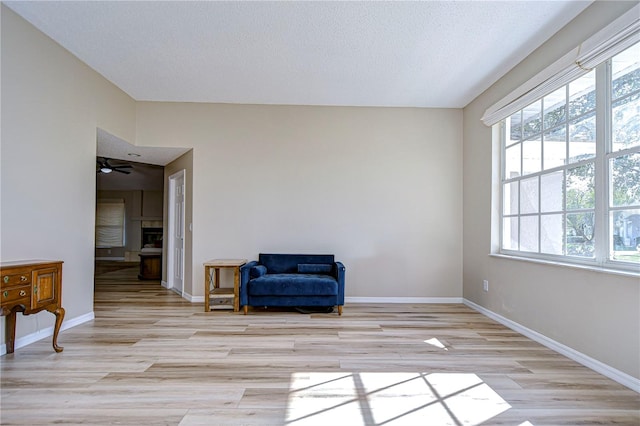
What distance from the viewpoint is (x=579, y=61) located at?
270 cm

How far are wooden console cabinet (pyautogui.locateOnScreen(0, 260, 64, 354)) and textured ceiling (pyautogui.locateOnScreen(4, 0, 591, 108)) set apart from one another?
2073 mm

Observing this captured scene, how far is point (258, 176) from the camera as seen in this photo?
16.3 ft

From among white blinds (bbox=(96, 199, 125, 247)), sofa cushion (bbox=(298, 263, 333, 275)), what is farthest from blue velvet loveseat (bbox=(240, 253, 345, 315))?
white blinds (bbox=(96, 199, 125, 247))

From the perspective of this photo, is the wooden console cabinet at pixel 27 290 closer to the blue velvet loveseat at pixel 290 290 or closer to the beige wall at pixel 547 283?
the blue velvet loveseat at pixel 290 290

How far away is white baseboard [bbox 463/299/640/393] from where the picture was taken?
2.31m

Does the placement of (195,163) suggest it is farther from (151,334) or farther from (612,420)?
(612,420)

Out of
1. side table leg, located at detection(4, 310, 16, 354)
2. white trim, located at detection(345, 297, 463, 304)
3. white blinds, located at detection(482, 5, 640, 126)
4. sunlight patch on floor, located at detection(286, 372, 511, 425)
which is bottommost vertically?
white trim, located at detection(345, 297, 463, 304)

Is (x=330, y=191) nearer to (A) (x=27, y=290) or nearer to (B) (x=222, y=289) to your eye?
(B) (x=222, y=289)

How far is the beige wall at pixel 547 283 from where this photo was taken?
7.80 feet

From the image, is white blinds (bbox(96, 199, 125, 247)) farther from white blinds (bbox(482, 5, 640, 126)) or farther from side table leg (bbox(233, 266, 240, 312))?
white blinds (bbox(482, 5, 640, 126))

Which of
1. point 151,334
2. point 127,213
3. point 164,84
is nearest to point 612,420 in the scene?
point 151,334

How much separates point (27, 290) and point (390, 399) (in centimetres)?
272

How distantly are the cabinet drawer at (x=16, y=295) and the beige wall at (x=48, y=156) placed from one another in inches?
18.0

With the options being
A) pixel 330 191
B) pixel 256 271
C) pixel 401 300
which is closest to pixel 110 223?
pixel 256 271
